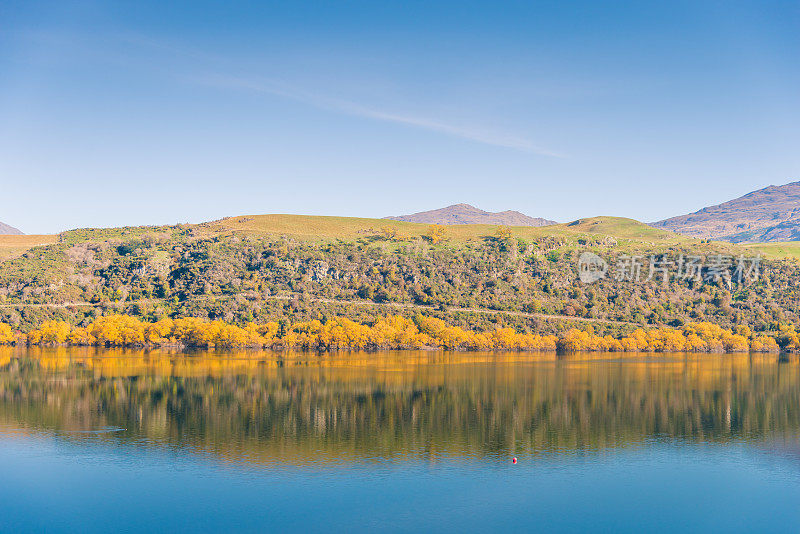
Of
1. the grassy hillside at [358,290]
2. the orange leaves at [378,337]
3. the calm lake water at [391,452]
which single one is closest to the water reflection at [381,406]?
the calm lake water at [391,452]

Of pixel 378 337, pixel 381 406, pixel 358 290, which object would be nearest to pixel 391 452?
pixel 381 406

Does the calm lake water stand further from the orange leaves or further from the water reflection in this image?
the orange leaves

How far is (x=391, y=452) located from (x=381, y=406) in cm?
1723

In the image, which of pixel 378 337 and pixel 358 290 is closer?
pixel 378 337

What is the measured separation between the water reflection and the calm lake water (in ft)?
1.04

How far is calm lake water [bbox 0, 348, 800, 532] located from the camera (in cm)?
3828

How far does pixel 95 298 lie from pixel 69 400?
10446cm

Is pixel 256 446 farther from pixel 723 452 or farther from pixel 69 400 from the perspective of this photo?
pixel 723 452

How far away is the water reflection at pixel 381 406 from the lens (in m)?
53.5

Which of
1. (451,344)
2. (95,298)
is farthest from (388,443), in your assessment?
(95,298)

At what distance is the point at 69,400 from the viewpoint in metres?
69.1

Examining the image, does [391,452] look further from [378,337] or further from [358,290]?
[358,290]

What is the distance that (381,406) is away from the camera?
67.6 meters

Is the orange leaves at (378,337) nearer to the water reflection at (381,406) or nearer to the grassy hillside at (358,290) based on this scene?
the grassy hillside at (358,290)
